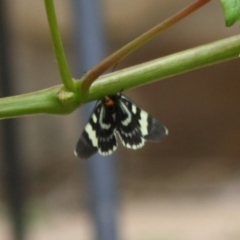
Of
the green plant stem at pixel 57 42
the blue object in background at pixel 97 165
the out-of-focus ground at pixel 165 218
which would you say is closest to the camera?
the green plant stem at pixel 57 42

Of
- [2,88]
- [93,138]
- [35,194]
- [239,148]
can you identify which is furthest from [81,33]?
[239,148]

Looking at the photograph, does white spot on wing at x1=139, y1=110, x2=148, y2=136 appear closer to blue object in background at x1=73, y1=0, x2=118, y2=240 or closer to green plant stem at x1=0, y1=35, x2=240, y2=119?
green plant stem at x1=0, y1=35, x2=240, y2=119

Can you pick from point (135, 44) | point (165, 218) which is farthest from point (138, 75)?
point (165, 218)

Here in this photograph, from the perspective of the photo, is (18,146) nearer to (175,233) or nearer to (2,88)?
(2,88)

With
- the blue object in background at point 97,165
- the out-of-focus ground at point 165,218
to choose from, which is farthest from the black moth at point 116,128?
the out-of-focus ground at point 165,218

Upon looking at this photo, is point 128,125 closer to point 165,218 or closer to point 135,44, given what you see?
point 135,44

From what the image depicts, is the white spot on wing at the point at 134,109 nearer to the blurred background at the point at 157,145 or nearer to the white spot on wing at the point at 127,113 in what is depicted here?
the white spot on wing at the point at 127,113
